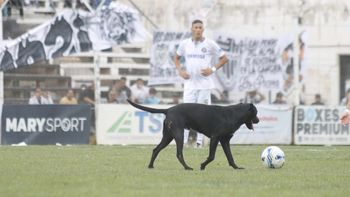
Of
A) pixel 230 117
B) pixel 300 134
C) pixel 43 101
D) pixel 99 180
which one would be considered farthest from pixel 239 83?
pixel 99 180

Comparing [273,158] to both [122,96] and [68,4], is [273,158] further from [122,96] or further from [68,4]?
[68,4]

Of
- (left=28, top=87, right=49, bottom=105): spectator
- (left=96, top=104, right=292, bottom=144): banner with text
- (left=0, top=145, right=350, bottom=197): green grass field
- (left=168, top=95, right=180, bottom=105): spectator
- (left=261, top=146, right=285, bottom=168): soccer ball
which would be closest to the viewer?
(left=0, top=145, right=350, bottom=197): green grass field

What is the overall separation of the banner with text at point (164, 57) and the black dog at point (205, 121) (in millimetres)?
13283

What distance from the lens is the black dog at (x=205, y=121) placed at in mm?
12305

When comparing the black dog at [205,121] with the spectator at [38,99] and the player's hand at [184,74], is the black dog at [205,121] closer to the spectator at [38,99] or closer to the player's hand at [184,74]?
the player's hand at [184,74]

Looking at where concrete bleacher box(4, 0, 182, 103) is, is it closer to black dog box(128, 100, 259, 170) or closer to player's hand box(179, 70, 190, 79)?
player's hand box(179, 70, 190, 79)

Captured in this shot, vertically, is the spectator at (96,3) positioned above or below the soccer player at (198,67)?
above

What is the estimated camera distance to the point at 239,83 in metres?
26.7

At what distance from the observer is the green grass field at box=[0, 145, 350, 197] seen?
9656mm

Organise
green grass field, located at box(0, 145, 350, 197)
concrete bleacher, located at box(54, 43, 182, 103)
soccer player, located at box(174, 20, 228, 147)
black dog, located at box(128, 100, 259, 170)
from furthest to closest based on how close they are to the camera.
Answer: concrete bleacher, located at box(54, 43, 182, 103) < soccer player, located at box(174, 20, 228, 147) < black dog, located at box(128, 100, 259, 170) < green grass field, located at box(0, 145, 350, 197)

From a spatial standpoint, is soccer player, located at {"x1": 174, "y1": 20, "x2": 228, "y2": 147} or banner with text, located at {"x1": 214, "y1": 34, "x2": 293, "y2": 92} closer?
soccer player, located at {"x1": 174, "y1": 20, "x2": 228, "y2": 147}

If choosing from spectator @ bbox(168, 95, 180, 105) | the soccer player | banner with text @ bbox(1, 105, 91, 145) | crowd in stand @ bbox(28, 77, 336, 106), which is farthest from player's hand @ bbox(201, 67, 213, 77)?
spectator @ bbox(168, 95, 180, 105)

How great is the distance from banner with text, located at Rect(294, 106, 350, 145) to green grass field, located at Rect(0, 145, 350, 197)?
7.42 m

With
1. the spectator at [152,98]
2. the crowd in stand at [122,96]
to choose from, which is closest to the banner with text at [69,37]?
the crowd in stand at [122,96]
